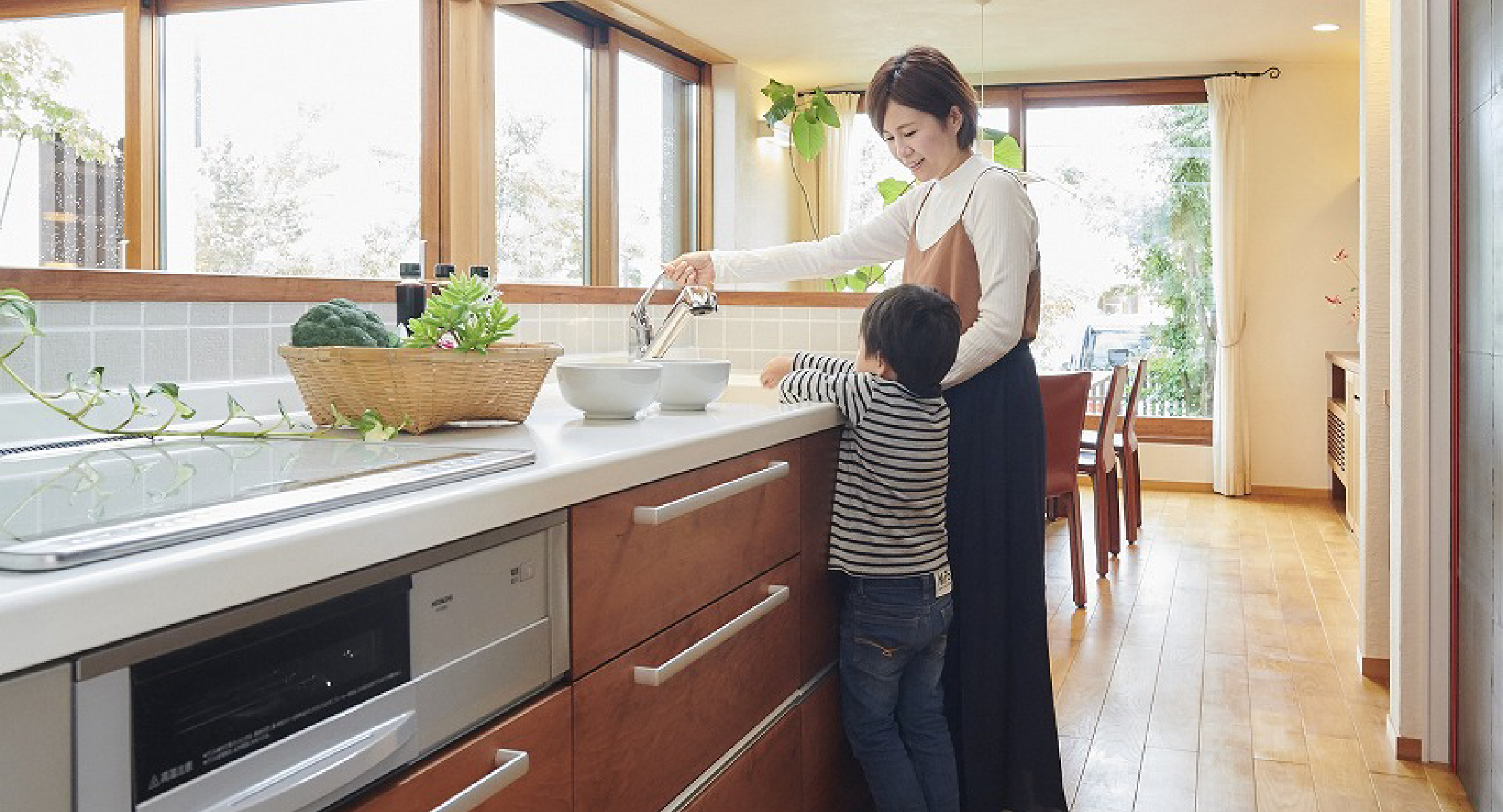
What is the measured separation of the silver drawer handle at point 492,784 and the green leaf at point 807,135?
272 inches

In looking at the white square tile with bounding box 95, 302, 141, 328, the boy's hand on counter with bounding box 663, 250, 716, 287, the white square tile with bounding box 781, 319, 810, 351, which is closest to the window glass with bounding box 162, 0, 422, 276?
the white square tile with bounding box 781, 319, 810, 351

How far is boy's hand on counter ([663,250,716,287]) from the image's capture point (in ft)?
8.16

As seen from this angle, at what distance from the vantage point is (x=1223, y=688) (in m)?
3.54

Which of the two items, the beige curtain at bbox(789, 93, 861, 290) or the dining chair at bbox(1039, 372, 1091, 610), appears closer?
the dining chair at bbox(1039, 372, 1091, 610)

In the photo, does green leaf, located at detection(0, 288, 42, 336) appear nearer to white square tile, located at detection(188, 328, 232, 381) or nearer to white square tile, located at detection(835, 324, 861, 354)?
white square tile, located at detection(188, 328, 232, 381)

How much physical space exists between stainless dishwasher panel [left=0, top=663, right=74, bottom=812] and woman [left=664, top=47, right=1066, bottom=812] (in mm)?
1643

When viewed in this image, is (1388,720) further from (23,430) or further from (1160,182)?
(1160,182)

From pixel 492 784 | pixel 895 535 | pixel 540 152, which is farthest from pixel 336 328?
pixel 540 152

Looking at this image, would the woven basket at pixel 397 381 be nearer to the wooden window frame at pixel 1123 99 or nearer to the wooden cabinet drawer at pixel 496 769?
the wooden cabinet drawer at pixel 496 769

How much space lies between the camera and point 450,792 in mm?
1103

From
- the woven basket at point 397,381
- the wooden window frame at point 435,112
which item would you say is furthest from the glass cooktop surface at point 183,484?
the wooden window frame at point 435,112

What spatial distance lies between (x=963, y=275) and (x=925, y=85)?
1.09ft

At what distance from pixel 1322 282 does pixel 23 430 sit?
7327mm

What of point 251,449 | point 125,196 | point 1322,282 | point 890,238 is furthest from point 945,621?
point 1322,282
